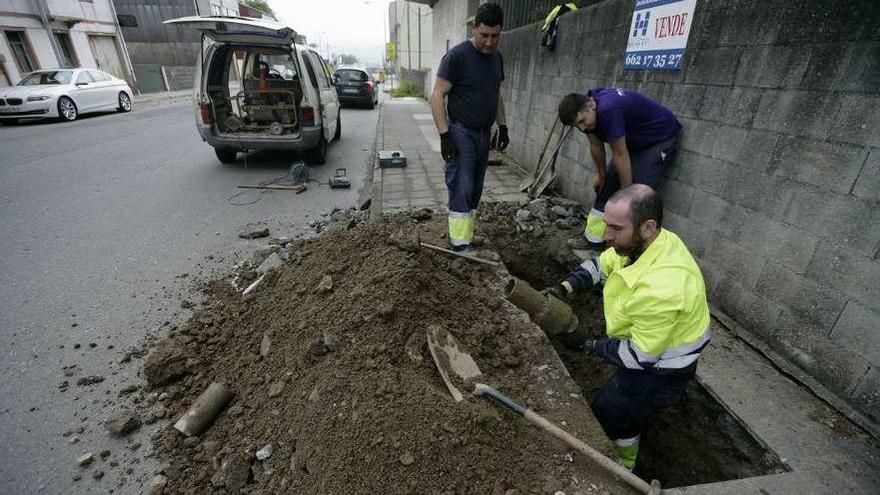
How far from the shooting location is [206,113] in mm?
6414

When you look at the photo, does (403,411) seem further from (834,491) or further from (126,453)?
(834,491)

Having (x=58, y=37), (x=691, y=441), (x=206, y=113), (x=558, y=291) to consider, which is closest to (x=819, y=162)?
(x=558, y=291)

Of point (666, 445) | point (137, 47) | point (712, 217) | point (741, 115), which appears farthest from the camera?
point (137, 47)

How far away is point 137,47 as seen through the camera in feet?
83.5

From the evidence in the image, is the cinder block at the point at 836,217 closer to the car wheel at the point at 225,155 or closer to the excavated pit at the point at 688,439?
the excavated pit at the point at 688,439

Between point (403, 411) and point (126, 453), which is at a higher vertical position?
point (403, 411)

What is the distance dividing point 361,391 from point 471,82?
272cm

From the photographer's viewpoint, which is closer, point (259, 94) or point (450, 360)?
point (450, 360)

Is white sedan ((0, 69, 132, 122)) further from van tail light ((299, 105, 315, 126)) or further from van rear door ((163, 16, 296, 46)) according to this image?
van tail light ((299, 105, 315, 126))

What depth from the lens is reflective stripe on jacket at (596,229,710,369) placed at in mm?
1805

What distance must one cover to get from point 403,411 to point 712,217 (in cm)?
263

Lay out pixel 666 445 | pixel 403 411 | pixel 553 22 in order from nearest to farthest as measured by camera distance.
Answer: pixel 403 411, pixel 666 445, pixel 553 22

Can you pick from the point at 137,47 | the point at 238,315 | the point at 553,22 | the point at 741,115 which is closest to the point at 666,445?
the point at 741,115

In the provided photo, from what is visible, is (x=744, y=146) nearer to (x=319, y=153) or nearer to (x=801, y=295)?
(x=801, y=295)
